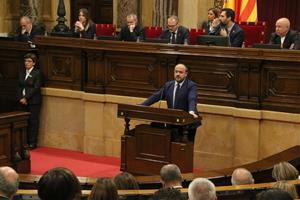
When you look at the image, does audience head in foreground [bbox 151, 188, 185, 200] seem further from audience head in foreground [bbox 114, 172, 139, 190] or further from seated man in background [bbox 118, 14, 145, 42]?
seated man in background [bbox 118, 14, 145, 42]

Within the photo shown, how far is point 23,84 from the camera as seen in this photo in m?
10.3

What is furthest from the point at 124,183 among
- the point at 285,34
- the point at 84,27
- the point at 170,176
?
the point at 84,27

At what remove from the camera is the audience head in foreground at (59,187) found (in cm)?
351

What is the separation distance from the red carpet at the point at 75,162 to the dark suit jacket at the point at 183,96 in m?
1.28

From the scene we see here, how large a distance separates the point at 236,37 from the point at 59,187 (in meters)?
6.01

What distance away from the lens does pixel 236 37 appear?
29.9ft

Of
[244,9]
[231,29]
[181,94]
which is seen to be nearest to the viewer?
[181,94]

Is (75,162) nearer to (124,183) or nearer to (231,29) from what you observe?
(231,29)

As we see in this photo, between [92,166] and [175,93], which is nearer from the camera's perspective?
[175,93]

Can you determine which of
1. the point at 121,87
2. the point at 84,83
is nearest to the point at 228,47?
the point at 121,87

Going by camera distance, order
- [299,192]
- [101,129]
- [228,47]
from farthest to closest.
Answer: [101,129] → [228,47] → [299,192]

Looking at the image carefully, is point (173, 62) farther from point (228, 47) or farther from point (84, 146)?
point (84, 146)

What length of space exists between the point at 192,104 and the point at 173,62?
49.9 inches

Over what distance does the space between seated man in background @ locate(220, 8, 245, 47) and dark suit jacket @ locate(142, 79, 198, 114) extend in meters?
1.15
